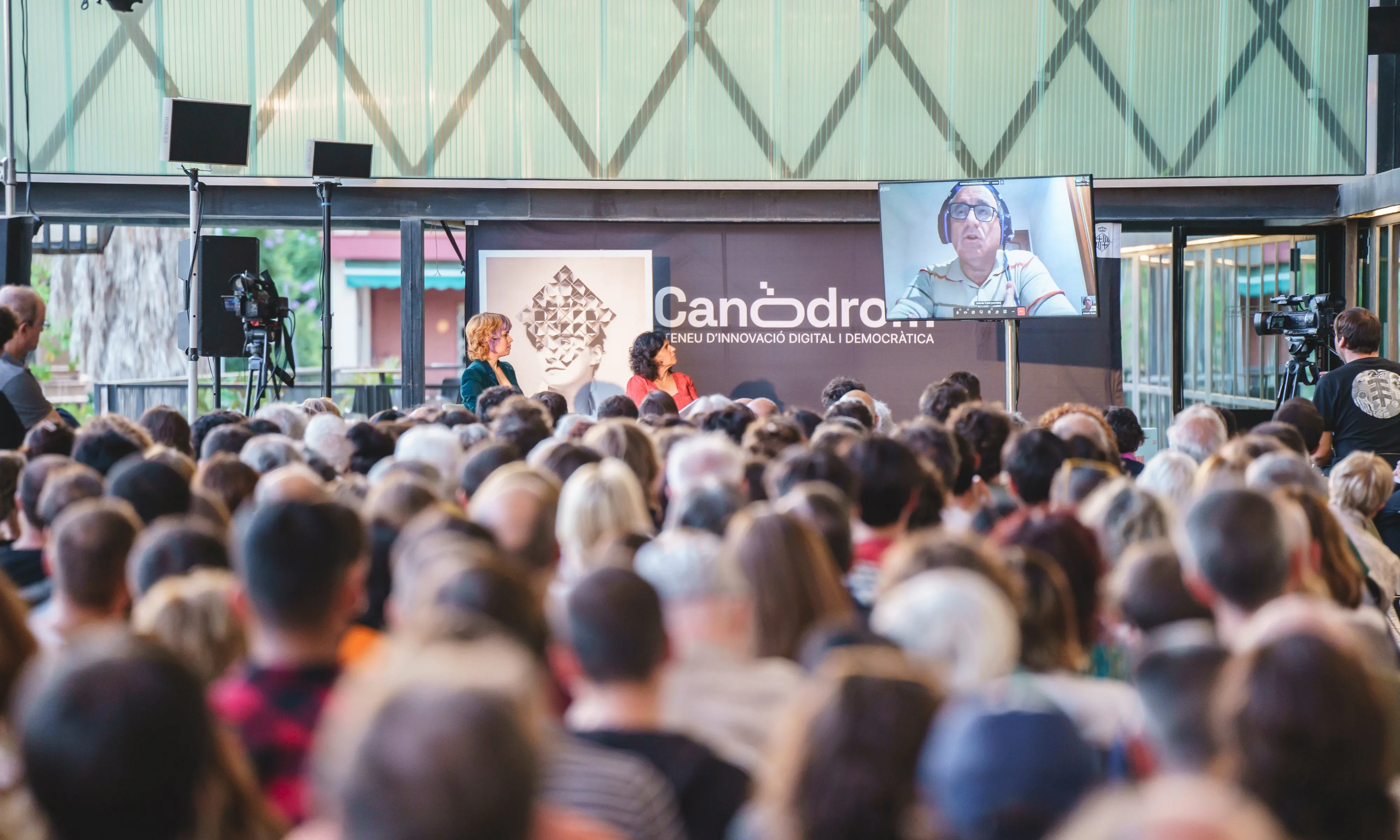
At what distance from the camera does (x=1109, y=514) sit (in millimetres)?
3496

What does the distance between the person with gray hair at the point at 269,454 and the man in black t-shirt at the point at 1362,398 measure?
4884 mm

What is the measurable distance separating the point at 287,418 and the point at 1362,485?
14.4ft

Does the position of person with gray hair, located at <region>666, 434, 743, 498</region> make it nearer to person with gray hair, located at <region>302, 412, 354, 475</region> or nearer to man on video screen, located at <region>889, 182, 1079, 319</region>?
person with gray hair, located at <region>302, 412, 354, 475</region>

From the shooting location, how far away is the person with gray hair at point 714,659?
230cm

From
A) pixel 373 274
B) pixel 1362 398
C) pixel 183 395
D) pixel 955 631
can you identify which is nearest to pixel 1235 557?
pixel 955 631

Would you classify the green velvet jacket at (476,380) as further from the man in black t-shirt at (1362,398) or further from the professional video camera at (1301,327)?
the professional video camera at (1301,327)

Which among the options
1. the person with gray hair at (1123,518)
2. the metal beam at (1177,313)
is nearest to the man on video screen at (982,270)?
the metal beam at (1177,313)

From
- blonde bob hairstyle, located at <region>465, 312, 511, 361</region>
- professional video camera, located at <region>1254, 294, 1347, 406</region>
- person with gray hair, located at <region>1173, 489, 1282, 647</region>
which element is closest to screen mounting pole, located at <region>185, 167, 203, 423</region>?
blonde bob hairstyle, located at <region>465, 312, 511, 361</region>

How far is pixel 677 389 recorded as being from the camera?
9188 millimetres

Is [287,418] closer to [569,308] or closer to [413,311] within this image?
[413,311]

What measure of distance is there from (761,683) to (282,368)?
26.0ft

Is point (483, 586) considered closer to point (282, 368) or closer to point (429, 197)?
point (282, 368)

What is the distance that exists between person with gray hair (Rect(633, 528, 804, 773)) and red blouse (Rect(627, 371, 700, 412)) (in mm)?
5927

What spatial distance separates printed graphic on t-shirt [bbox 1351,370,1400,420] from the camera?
6.89m
